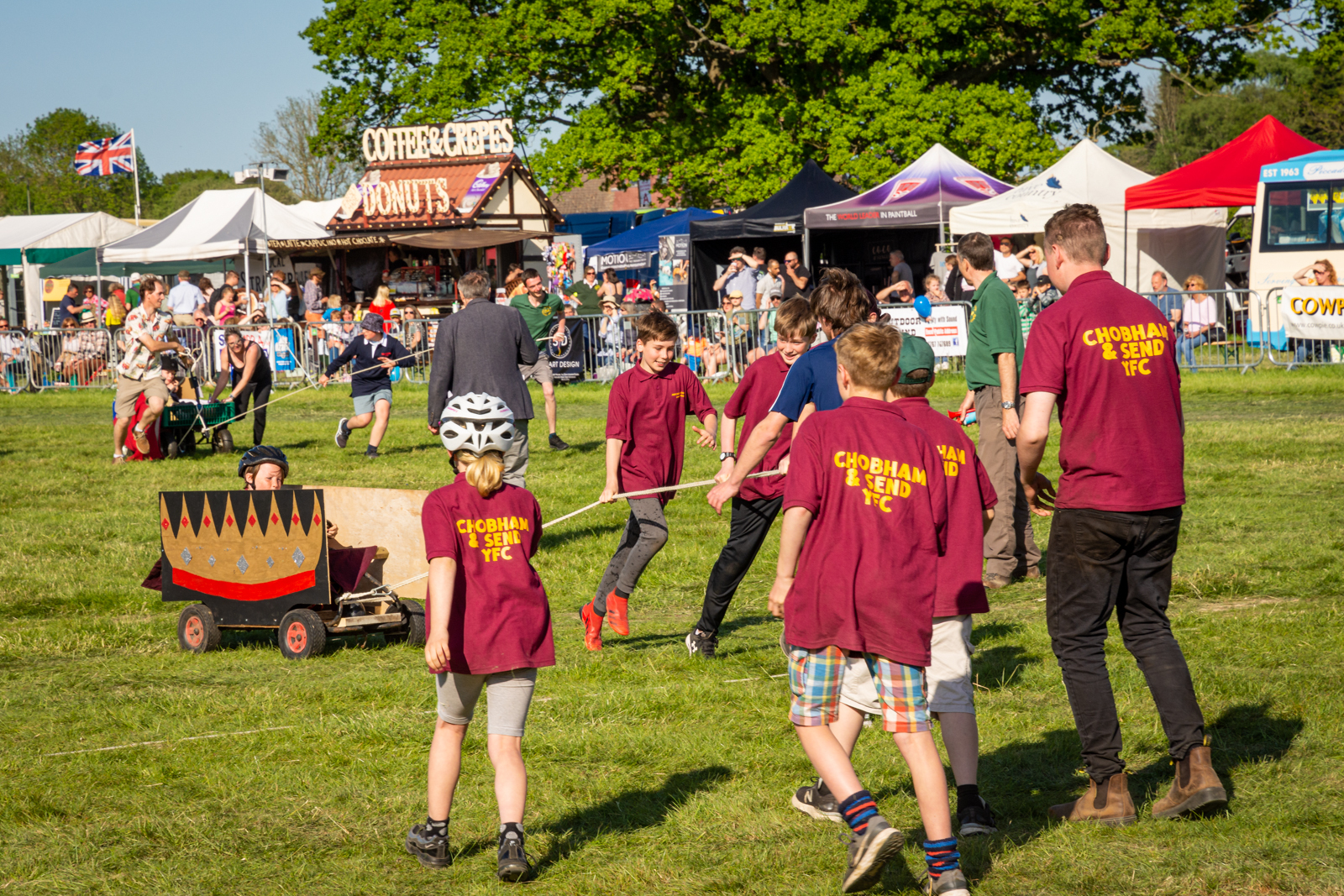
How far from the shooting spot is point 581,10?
35.6 m

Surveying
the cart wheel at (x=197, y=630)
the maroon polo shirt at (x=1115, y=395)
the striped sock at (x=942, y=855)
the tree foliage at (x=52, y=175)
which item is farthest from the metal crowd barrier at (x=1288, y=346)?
the tree foliage at (x=52, y=175)

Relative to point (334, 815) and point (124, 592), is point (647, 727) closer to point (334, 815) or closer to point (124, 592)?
point (334, 815)

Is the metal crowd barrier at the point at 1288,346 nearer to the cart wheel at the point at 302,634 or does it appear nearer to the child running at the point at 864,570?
the cart wheel at the point at 302,634

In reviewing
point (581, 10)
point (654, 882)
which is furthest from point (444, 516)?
point (581, 10)

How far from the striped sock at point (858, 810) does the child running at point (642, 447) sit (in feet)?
12.3

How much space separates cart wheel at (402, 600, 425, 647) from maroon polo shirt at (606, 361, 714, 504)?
1417 millimetres

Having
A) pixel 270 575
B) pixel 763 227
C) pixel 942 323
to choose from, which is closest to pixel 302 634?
pixel 270 575

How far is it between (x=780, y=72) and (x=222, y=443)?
24429 millimetres

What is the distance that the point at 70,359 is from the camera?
26.2m

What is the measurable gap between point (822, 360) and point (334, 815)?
9.16 ft

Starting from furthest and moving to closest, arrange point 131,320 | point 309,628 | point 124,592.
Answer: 1. point 131,320
2. point 124,592
3. point 309,628

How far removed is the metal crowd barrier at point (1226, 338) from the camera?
66.6 feet

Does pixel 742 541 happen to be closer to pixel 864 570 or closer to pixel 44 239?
pixel 864 570

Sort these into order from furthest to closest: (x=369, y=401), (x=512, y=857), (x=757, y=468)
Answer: (x=369, y=401) < (x=757, y=468) < (x=512, y=857)
